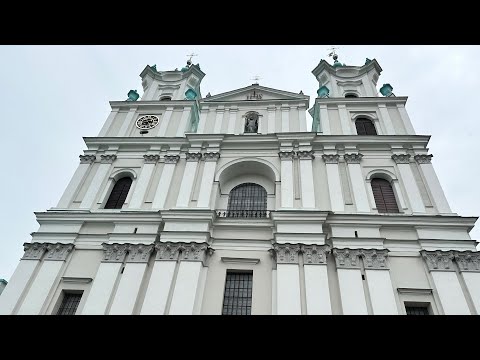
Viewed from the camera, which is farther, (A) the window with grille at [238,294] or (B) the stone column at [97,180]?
(B) the stone column at [97,180]

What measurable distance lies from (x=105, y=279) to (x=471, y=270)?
14850 millimetres

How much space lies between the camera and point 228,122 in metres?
24.2

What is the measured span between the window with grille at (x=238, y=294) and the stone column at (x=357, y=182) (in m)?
6.32

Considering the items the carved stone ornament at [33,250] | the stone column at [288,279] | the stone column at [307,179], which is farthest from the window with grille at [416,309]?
the carved stone ornament at [33,250]

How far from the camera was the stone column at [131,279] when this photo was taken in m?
15.0

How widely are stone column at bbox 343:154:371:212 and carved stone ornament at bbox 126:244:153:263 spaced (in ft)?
32.4

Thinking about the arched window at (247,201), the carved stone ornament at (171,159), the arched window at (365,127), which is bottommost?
the arched window at (247,201)

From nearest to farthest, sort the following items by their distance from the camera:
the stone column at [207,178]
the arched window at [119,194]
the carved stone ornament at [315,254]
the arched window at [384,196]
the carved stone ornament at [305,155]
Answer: the carved stone ornament at [315,254] < the arched window at [384,196] < the stone column at [207,178] < the arched window at [119,194] < the carved stone ornament at [305,155]

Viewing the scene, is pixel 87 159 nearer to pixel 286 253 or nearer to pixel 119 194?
pixel 119 194

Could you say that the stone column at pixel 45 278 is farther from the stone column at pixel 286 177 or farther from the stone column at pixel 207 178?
the stone column at pixel 286 177
